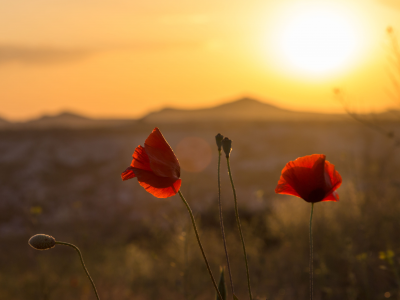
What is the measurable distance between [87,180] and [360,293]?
1472 cm

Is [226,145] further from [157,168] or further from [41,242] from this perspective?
[41,242]

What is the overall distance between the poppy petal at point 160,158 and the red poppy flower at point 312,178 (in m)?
0.31

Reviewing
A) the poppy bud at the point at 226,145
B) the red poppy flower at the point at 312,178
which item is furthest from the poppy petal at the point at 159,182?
the red poppy flower at the point at 312,178

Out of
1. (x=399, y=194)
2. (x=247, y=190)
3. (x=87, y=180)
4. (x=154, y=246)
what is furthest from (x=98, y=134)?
(x=399, y=194)

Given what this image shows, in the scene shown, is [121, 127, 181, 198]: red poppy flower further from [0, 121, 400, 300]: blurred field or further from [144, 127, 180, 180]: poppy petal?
[0, 121, 400, 300]: blurred field

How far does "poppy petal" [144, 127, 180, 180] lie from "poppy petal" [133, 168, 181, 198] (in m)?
0.02

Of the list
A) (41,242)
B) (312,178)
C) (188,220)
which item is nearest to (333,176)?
(312,178)

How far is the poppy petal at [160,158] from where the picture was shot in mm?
999

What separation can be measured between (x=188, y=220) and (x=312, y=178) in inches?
70.3

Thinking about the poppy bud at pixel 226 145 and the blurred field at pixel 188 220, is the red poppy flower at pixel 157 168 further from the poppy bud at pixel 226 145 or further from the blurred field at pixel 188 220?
the blurred field at pixel 188 220

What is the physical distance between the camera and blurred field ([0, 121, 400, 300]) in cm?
402

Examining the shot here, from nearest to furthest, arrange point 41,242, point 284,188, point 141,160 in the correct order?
point 41,242 → point 141,160 → point 284,188

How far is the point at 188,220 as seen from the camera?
9.16 feet

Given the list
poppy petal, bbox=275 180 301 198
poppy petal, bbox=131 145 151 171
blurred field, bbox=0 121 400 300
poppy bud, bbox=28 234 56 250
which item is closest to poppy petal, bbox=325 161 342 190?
poppy petal, bbox=275 180 301 198
